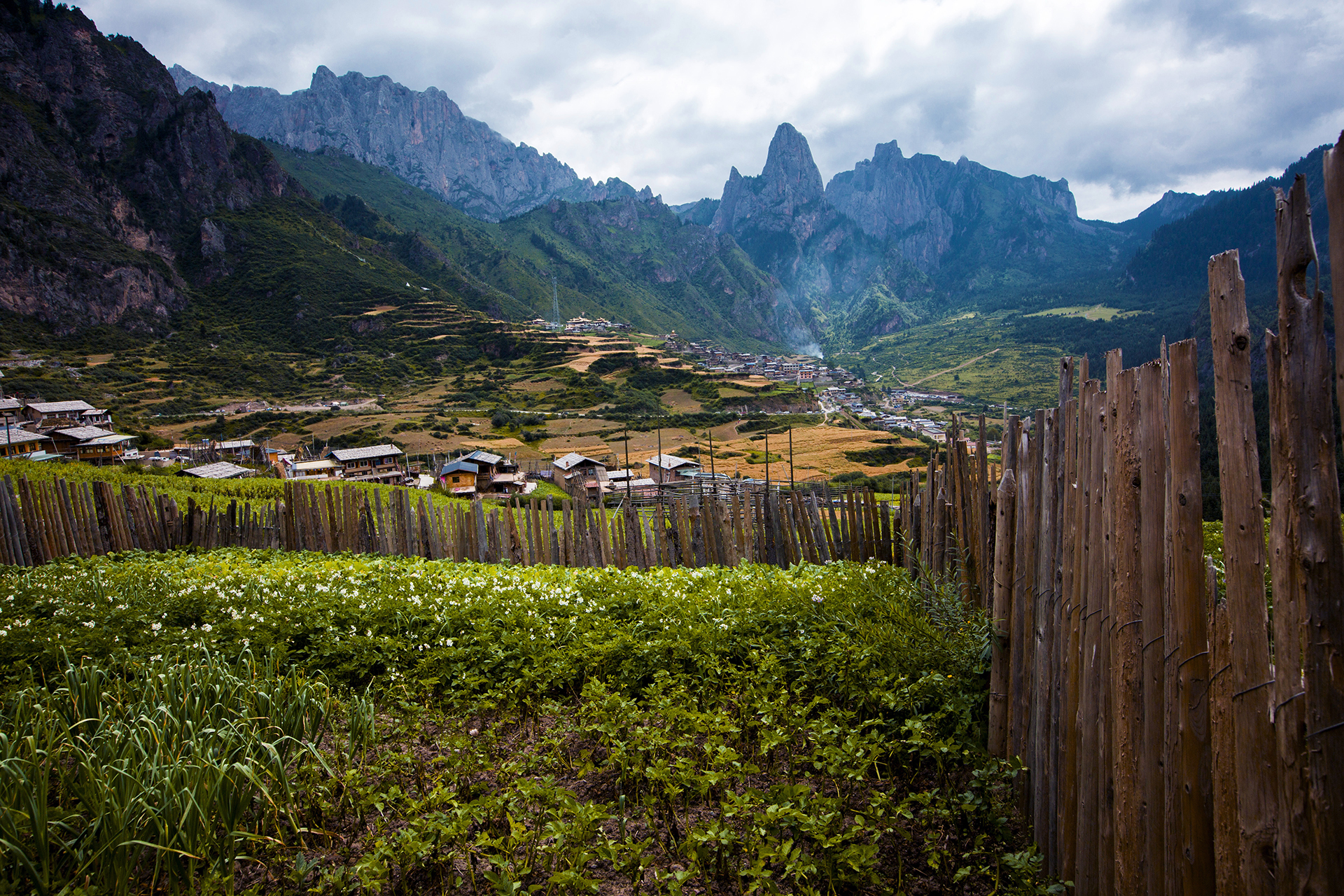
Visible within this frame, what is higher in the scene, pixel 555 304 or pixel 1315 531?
pixel 555 304

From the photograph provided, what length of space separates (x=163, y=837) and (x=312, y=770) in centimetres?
78

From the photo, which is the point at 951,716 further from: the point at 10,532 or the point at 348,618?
the point at 10,532

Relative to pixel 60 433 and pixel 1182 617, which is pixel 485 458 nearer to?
pixel 60 433

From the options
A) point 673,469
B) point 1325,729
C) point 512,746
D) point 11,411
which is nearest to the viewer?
point 1325,729

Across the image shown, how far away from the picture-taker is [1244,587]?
1685 millimetres

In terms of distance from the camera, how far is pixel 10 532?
32.2ft

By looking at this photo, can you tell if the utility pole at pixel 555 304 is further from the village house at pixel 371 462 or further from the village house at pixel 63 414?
the village house at pixel 371 462

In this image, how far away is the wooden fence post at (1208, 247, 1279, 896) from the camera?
65.4 inches

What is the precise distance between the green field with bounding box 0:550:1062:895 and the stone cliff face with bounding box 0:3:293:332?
10122cm

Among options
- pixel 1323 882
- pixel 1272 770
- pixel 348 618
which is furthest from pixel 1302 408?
pixel 348 618

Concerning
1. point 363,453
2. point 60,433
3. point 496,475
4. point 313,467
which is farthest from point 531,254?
point 496,475

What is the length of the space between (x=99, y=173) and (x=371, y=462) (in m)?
92.2

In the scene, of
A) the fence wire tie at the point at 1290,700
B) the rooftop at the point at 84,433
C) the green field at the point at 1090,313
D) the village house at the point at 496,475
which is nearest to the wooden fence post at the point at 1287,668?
the fence wire tie at the point at 1290,700

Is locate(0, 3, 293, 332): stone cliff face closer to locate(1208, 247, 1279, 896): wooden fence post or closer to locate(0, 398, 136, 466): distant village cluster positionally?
locate(0, 398, 136, 466): distant village cluster
